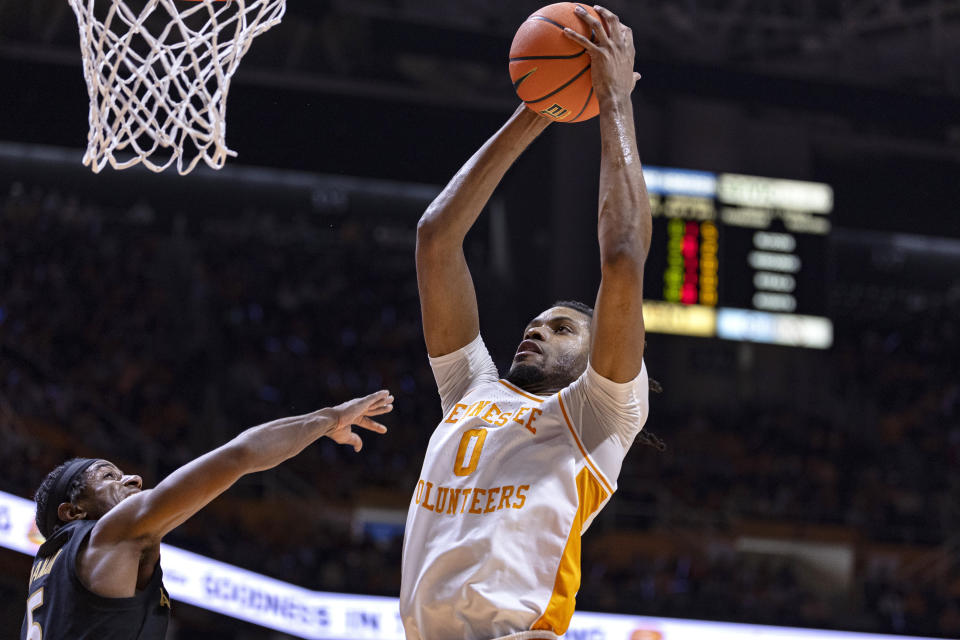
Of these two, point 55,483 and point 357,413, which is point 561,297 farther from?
point 55,483

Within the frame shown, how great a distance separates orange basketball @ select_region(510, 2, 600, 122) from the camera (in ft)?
9.88

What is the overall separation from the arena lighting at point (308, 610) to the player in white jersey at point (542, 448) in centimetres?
427

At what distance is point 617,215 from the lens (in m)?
2.73

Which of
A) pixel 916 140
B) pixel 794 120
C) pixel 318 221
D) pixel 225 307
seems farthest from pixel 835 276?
pixel 225 307

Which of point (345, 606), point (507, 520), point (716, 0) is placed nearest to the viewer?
point (507, 520)

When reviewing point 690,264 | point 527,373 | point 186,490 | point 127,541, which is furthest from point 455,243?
point 690,264

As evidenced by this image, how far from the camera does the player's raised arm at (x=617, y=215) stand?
2641mm

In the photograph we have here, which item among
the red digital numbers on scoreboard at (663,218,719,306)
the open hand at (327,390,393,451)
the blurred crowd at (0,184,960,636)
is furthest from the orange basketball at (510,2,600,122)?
the red digital numbers on scoreboard at (663,218,719,306)

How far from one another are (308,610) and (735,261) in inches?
175

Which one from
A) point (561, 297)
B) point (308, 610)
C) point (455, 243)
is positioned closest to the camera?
point (455, 243)

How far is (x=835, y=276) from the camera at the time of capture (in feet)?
59.3

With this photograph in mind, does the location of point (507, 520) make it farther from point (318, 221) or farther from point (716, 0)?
point (318, 221)

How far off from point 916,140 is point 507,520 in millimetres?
13698

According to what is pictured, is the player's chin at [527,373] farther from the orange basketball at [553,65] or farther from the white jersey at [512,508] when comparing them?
the orange basketball at [553,65]
